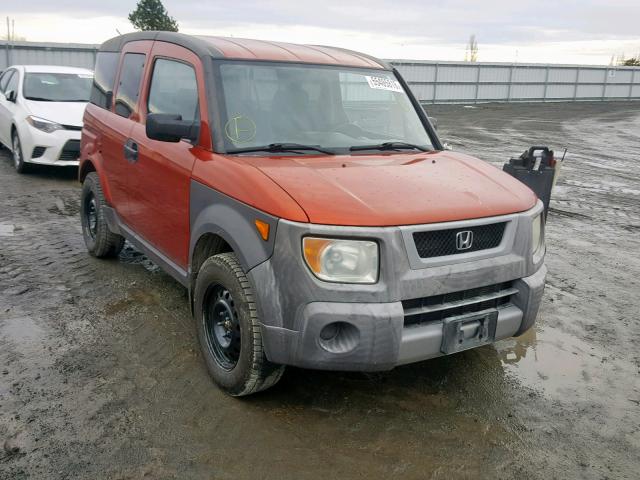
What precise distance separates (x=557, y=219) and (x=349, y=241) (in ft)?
20.2

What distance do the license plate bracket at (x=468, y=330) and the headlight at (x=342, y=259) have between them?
19.5 inches

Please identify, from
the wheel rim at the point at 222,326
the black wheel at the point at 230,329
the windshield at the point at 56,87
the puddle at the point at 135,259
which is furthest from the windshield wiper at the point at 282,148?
the windshield at the point at 56,87

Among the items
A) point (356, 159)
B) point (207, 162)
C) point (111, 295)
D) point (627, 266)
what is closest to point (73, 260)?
point (111, 295)

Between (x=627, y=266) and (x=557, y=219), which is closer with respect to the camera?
(x=627, y=266)

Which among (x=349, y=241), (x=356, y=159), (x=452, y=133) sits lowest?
(x=452, y=133)

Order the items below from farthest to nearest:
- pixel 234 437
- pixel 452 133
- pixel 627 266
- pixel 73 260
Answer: pixel 452 133, pixel 627 266, pixel 73 260, pixel 234 437

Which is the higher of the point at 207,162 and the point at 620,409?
the point at 207,162

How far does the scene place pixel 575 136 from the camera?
1980cm

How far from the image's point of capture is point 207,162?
365 cm

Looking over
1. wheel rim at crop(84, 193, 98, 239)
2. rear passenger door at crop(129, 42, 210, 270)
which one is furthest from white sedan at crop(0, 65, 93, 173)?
rear passenger door at crop(129, 42, 210, 270)

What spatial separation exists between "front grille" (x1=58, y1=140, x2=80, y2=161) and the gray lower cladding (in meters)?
7.30

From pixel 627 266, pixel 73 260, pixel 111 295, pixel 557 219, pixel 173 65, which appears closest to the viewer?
pixel 173 65

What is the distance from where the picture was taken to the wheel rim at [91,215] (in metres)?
5.82

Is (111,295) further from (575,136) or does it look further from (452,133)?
(575,136)
